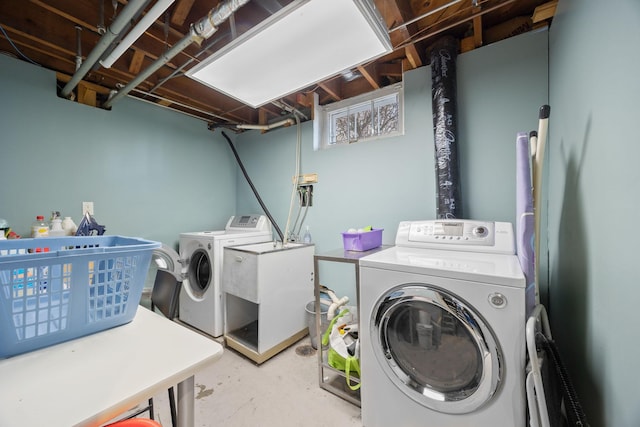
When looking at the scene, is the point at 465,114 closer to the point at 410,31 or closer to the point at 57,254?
the point at 410,31

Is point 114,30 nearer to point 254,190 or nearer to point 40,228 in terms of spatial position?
point 40,228

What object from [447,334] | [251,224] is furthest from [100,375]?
[251,224]

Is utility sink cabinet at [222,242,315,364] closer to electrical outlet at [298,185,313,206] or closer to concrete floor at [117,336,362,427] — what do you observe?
concrete floor at [117,336,362,427]

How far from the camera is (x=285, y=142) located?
9.00 feet

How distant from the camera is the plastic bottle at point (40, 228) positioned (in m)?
1.73

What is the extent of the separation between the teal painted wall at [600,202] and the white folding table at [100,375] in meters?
1.13

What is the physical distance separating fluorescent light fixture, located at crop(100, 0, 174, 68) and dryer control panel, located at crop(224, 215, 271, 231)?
1701 mm

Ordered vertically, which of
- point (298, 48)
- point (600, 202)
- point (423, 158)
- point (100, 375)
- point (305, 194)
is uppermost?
point (298, 48)

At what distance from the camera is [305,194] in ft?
8.42

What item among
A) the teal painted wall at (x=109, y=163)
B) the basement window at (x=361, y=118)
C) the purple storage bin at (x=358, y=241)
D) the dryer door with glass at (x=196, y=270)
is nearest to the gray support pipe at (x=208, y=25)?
the teal painted wall at (x=109, y=163)

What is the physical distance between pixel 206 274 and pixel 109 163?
1375 mm

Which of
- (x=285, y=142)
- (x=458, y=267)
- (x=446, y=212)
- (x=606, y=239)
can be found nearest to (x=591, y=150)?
(x=606, y=239)

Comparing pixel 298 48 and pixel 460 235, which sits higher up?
pixel 298 48

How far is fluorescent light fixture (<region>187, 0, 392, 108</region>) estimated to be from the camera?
1.13 m
